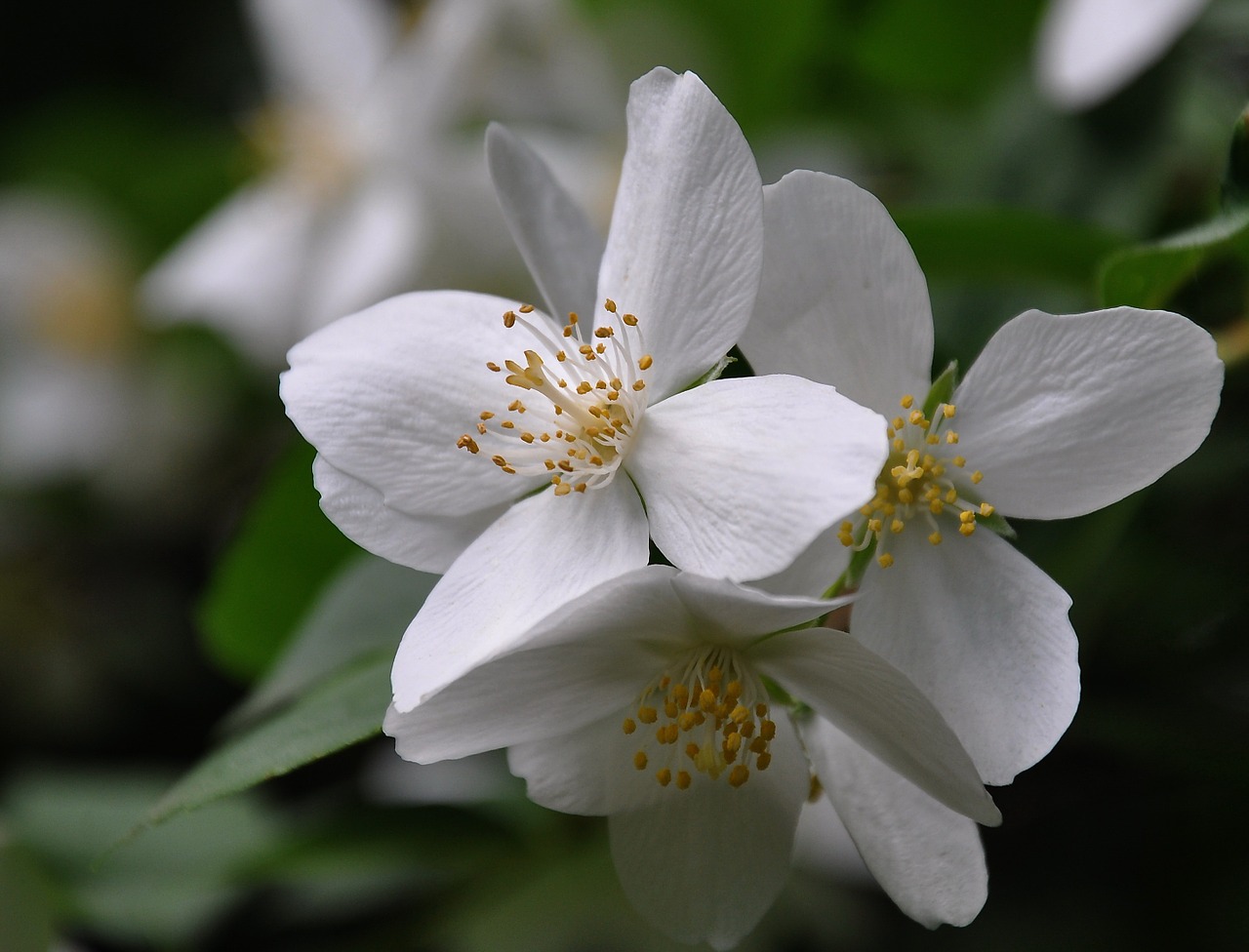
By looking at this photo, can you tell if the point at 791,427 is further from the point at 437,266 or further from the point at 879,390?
the point at 437,266

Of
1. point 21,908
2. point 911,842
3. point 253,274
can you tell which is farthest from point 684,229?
point 253,274

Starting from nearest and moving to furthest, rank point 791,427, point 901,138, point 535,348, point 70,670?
point 791,427 → point 535,348 → point 901,138 → point 70,670

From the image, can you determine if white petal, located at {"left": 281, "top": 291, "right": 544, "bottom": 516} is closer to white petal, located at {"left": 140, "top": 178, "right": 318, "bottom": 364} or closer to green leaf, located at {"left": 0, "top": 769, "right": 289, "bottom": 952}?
green leaf, located at {"left": 0, "top": 769, "right": 289, "bottom": 952}

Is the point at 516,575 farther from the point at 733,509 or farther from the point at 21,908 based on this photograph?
the point at 21,908

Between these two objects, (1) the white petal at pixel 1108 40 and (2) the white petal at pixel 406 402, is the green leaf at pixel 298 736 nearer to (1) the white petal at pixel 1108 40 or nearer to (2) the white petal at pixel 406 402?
(2) the white petal at pixel 406 402

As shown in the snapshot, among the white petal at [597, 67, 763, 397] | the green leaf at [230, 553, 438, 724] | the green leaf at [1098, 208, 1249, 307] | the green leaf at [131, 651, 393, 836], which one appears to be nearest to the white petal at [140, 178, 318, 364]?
the green leaf at [230, 553, 438, 724]

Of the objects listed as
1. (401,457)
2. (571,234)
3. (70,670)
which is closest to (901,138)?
(571,234)
